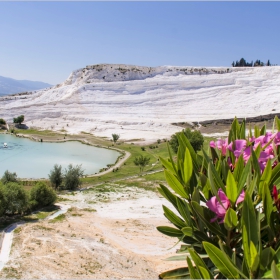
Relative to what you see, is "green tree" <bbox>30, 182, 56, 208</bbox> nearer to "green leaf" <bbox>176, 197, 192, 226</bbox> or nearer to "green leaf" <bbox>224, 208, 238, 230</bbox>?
"green leaf" <bbox>176, 197, 192, 226</bbox>

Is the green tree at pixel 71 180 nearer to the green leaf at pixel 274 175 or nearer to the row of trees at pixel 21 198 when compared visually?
the row of trees at pixel 21 198

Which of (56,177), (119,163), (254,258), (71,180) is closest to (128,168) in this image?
(119,163)

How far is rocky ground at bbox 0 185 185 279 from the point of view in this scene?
10.5 metres

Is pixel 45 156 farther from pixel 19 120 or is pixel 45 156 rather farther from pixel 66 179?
pixel 19 120

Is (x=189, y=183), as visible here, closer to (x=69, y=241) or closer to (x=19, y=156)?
(x=69, y=241)

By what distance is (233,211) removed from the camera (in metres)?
1.65

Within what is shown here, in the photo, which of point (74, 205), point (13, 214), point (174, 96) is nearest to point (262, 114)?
point (174, 96)

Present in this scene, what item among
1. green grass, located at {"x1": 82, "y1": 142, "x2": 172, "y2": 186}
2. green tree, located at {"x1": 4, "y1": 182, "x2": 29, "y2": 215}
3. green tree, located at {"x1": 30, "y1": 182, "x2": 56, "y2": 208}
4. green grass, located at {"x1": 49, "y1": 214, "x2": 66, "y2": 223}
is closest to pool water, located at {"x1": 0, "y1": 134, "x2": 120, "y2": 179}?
green grass, located at {"x1": 82, "y1": 142, "x2": 172, "y2": 186}

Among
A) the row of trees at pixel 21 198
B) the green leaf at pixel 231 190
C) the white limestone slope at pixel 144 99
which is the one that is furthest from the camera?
the white limestone slope at pixel 144 99

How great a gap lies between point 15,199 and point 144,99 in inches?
2079

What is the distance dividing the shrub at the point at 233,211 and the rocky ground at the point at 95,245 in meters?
6.44

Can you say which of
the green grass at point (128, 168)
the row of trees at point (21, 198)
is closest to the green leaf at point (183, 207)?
the row of trees at point (21, 198)

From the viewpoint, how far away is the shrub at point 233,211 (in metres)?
1.56

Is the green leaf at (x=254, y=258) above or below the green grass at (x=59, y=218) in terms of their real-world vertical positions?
above
